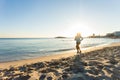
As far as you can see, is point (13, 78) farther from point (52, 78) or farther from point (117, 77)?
point (117, 77)

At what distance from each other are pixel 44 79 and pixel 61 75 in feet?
2.52

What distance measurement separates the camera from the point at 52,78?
580 cm

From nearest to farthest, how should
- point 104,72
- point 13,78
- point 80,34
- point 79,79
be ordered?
1. point 79,79
2. point 13,78
3. point 104,72
4. point 80,34

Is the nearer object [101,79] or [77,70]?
[101,79]

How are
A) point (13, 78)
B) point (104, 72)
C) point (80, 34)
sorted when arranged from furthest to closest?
point (80, 34), point (104, 72), point (13, 78)

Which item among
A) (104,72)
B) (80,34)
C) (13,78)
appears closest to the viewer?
(13,78)

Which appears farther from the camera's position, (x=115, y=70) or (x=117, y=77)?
(x=115, y=70)

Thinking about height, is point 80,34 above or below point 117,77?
above

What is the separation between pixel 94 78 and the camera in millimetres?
5723

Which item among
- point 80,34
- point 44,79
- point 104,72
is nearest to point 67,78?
point 44,79

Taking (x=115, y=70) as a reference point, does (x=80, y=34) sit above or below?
above

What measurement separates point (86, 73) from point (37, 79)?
2.04 meters

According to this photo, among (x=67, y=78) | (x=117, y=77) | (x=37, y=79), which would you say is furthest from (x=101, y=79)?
(x=37, y=79)

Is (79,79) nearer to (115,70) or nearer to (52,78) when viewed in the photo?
(52,78)
